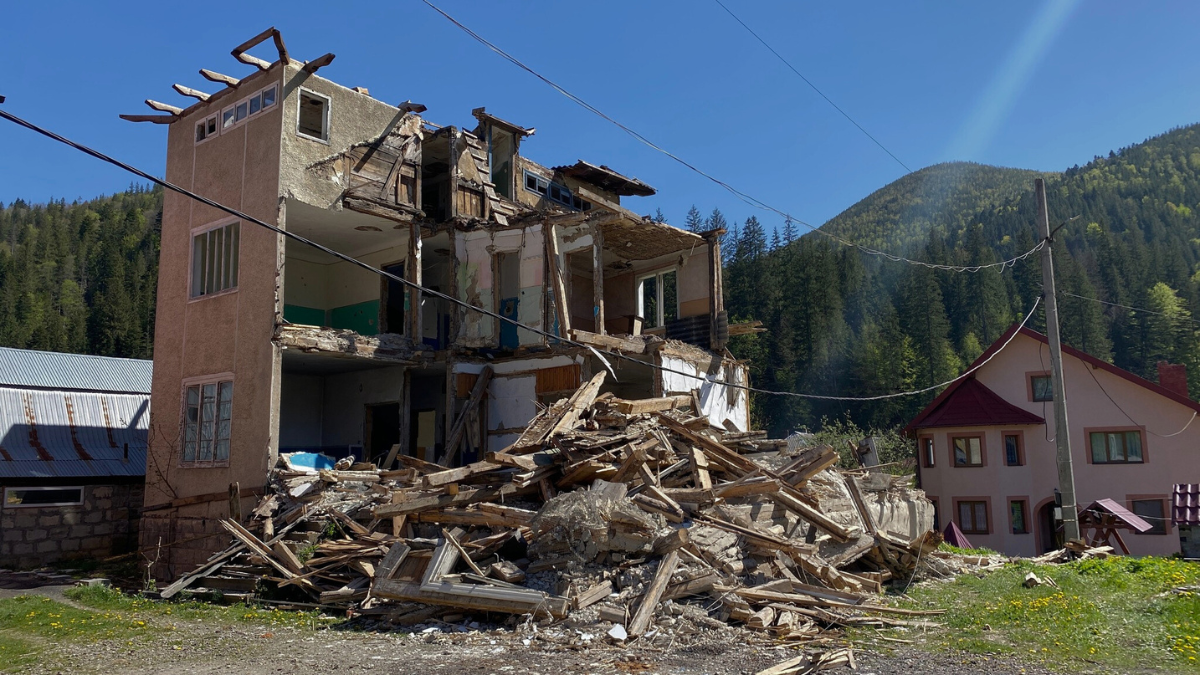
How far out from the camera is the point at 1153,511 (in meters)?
31.8

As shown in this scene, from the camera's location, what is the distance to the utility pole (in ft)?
59.2

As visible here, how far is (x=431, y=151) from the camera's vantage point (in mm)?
22375

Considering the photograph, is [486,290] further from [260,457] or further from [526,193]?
[260,457]

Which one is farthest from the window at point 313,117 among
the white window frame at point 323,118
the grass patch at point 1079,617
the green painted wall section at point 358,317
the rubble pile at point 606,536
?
the grass patch at point 1079,617

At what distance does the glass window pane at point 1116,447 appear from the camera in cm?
3275

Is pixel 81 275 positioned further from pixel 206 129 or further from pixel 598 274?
pixel 598 274

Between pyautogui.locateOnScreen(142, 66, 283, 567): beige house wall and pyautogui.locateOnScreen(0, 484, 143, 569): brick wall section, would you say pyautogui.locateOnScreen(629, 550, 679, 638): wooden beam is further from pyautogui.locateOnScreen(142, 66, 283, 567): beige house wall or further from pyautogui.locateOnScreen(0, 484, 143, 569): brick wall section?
pyautogui.locateOnScreen(0, 484, 143, 569): brick wall section

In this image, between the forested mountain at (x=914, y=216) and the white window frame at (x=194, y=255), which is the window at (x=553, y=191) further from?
the forested mountain at (x=914, y=216)

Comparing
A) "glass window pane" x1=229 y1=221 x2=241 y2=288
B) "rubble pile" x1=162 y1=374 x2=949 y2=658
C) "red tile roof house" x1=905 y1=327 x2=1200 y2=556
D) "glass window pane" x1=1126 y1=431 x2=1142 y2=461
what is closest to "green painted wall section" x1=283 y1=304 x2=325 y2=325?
"glass window pane" x1=229 y1=221 x2=241 y2=288

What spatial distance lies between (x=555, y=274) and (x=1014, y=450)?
2418cm

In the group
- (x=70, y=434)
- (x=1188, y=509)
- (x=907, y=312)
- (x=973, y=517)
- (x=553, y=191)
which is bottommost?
(x=973, y=517)

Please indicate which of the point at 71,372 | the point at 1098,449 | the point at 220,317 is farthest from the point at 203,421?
the point at 1098,449

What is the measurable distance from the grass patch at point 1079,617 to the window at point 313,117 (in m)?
15.3

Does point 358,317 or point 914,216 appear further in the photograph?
point 914,216
